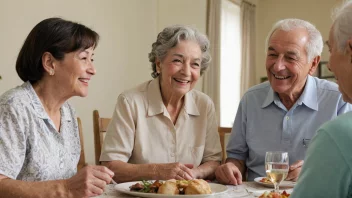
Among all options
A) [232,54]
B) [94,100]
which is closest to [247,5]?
[232,54]

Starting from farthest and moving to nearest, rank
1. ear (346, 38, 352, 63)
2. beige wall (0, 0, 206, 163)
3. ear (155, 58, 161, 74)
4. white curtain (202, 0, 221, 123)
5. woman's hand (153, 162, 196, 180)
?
1. white curtain (202, 0, 221, 123)
2. beige wall (0, 0, 206, 163)
3. ear (155, 58, 161, 74)
4. woman's hand (153, 162, 196, 180)
5. ear (346, 38, 352, 63)

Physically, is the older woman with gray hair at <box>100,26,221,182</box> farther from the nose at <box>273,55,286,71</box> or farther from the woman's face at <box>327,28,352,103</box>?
the woman's face at <box>327,28,352,103</box>

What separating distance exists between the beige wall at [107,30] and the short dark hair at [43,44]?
1770 mm

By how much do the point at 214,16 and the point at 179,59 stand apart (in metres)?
3.50

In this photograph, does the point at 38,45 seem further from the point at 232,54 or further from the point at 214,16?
the point at 232,54

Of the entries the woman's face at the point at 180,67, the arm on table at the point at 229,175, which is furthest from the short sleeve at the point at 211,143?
the arm on table at the point at 229,175

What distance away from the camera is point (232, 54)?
20.7 ft

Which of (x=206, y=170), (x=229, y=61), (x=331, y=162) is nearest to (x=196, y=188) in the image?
(x=206, y=170)

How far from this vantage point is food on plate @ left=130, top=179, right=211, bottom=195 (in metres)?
1.50

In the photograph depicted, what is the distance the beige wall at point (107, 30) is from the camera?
353 centimetres

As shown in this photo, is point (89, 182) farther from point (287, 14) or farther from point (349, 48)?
point (287, 14)

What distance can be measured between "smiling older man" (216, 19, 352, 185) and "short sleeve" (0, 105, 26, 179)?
3.37 feet

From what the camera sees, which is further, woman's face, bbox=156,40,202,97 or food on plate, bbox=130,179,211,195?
woman's face, bbox=156,40,202,97

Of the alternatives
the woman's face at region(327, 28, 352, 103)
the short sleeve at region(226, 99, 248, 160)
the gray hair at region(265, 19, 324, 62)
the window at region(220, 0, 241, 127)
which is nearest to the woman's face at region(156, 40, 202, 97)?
the short sleeve at region(226, 99, 248, 160)
